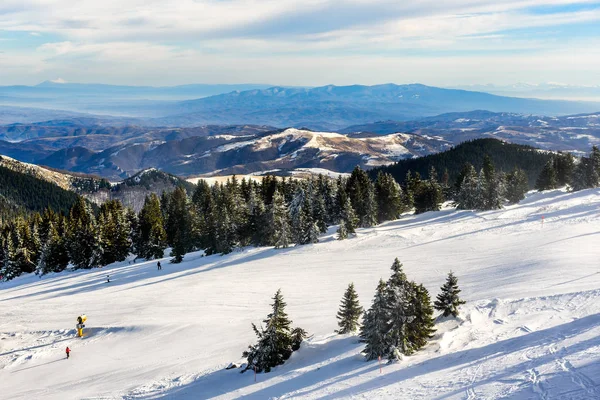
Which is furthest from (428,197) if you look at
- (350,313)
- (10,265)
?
(10,265)

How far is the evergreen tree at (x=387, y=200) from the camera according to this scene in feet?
239

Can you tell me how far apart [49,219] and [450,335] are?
83.2m

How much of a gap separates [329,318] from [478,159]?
16075cm

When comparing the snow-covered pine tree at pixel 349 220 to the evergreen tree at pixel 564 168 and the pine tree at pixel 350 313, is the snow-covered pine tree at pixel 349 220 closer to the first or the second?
Result: the pine tree at pixel 350 313

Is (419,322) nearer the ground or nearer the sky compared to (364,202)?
nearer the ground

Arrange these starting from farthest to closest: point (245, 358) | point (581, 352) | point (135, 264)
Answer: point (135, 264) < point (245, 358) < point (581, 352)

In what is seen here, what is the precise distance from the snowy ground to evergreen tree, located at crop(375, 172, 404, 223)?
883 centimetres

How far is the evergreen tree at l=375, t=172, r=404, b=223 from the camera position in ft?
239

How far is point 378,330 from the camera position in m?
21.0

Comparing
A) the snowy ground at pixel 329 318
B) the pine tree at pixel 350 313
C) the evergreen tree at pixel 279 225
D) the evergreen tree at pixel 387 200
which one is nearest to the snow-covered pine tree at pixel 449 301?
the snowy ground at pixel 329 318

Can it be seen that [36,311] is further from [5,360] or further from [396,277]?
[396,277]

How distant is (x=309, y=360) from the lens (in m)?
23.5

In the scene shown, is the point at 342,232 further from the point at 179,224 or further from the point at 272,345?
the point at 272,345

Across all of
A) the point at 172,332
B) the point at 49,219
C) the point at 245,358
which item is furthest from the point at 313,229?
the point at 49,219
